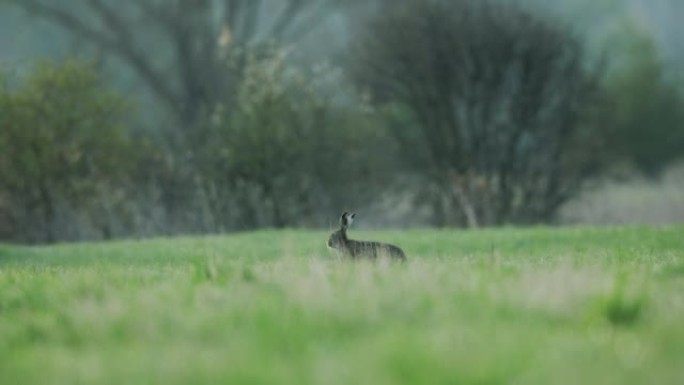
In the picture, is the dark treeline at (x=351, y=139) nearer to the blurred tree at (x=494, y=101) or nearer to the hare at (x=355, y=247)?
the blurred tree at (x=494, y=101)

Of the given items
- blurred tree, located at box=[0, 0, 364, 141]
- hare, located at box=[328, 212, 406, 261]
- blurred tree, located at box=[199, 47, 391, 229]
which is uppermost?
blurred tree, located at box=[0, 0, 364, 141]

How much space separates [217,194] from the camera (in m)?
34.2

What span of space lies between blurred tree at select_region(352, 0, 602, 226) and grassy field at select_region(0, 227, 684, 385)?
24.9 meters

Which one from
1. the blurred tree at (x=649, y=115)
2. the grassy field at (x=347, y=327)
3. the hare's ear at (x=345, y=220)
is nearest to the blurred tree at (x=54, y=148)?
the hare's ear at (x=345, y=220)

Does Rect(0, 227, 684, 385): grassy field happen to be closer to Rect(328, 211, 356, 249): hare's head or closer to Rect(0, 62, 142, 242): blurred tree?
Rect(328, 211, 356, 249): hare's head

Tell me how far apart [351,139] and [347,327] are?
2877 centimetres

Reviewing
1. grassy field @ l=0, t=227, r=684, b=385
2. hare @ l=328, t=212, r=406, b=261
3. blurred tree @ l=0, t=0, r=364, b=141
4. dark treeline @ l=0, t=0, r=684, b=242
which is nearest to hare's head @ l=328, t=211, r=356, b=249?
hare @ l=328, t=212, r=406, b=261

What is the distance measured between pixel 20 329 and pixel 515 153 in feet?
95.8

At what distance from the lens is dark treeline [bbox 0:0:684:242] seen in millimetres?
33719

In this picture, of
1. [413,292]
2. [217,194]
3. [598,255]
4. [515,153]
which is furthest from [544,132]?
[413,292]

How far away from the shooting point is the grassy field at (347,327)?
5.59 metres

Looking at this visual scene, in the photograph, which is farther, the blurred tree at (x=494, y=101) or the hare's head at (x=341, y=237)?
the blurred tree at (x=494, y=101)

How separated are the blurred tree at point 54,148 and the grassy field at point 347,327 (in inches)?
932

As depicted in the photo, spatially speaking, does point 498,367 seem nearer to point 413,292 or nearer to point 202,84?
point 413,292
